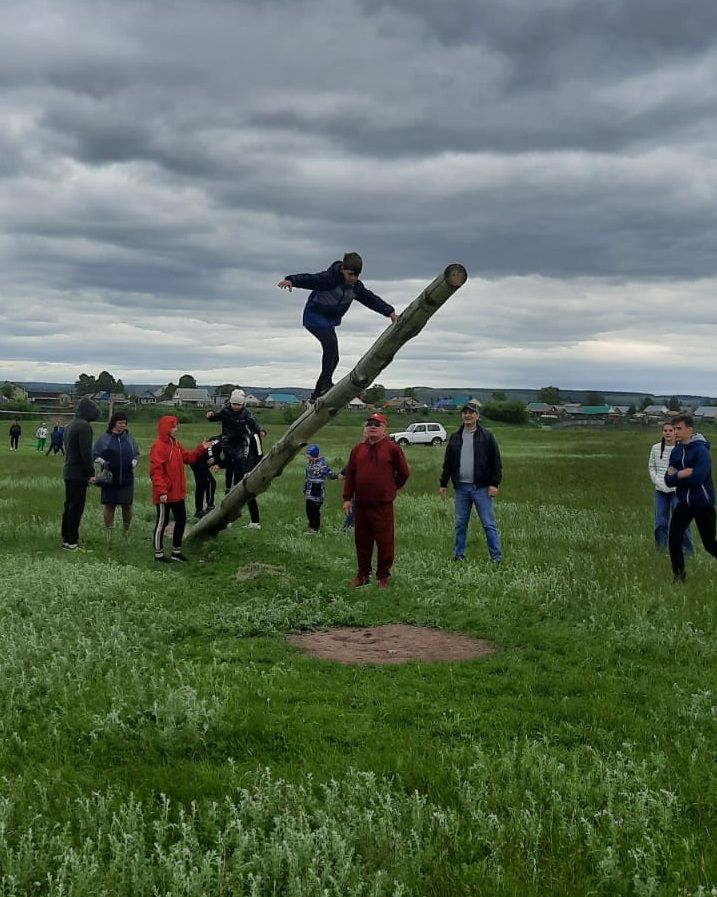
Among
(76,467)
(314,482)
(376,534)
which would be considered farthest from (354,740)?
(314,482)

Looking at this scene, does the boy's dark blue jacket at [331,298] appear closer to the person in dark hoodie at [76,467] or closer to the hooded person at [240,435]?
the hooded person at [240,435]

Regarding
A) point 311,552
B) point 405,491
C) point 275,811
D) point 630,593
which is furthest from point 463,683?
point 405,491

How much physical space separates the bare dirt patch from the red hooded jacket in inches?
194

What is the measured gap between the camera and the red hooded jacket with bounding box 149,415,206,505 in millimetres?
12656

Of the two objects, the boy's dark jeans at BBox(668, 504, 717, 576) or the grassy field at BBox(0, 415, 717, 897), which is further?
the boy's dark jeans at BBox(668, 504, 717, 576)

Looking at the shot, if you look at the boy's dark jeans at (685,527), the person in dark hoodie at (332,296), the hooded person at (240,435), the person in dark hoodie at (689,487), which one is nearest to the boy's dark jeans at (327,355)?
the person in dark hoodie at (332,296)

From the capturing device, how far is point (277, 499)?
22.3 m

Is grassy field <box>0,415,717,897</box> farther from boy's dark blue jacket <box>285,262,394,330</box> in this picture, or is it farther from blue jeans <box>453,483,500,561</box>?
boy's dark blue jacket <box>285,262,394,330</box>

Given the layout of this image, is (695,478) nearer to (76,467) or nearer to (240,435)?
(240,435)

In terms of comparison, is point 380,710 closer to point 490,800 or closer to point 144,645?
point 490,800

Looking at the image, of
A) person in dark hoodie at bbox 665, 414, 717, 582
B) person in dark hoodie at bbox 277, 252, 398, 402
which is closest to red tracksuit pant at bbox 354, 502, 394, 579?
person in dark hoodie at bbox 277, 252, 398, 402

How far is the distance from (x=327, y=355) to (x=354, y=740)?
5.09 m

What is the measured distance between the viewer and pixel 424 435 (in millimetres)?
63875

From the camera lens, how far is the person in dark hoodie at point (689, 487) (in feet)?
33.6
